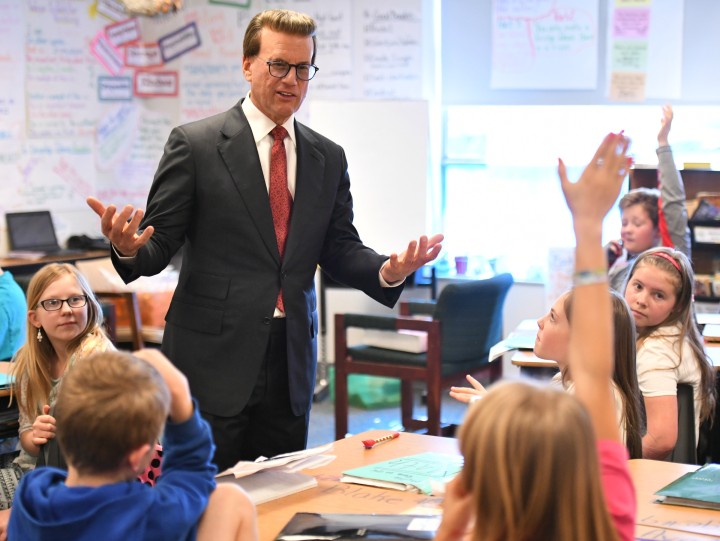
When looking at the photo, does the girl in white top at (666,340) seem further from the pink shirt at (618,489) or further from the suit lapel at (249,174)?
the pink shirt at (618,489)

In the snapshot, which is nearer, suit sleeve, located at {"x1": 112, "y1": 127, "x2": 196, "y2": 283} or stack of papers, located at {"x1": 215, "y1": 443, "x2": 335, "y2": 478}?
stack of papers, located at {"x1": 215, "y1": 443, "x2": 335, "y2": 478}

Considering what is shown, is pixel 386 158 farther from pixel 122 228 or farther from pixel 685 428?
pixel 122 228

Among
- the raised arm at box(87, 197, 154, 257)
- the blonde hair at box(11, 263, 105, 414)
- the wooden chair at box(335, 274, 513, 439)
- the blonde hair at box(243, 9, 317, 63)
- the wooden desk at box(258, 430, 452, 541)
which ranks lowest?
the wooden chair at box(335, 274, 513, 439)

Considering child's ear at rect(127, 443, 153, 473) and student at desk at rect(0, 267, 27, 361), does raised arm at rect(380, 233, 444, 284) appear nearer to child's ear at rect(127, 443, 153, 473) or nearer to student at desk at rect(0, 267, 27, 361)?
child's ear at rect(127, 443, 153, 473)

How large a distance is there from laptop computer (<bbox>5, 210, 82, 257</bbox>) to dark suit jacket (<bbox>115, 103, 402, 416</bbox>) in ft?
12.5

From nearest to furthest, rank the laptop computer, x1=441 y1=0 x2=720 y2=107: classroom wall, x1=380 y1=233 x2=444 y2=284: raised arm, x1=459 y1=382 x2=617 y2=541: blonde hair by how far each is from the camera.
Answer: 1. x1=459 y1=382 x2=617 y2=541: blonde hair
2. x1=380 y1=233 x2=444 y2=284: raised arm
3. x1=441 y1=0 x2=720 y2=107: classroom wall
4. the laptop computer

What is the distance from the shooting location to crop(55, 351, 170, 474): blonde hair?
4.61 ft

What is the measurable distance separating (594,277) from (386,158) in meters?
4.59

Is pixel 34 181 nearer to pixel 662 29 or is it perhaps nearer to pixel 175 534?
pixel 662 29

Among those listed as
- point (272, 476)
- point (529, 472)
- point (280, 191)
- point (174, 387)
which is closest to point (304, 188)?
point (280, 191)

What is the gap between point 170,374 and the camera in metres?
1.47

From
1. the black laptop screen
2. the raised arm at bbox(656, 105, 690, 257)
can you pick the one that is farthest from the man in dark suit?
the black laptop screen

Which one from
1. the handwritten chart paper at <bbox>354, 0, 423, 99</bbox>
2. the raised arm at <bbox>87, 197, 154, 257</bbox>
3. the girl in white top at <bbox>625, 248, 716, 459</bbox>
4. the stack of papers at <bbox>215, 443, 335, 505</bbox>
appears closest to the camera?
the stack of papers at <bbox>215, 443, 335, 505</bbox>

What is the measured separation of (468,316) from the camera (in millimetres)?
4758
